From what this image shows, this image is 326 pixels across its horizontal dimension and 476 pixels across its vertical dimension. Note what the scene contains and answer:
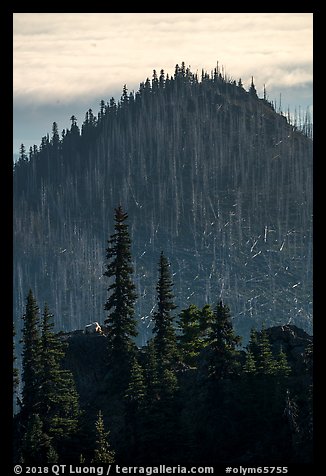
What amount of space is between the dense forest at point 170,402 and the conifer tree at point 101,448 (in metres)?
0.15

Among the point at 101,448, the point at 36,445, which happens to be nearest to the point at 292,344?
the point at 101,448

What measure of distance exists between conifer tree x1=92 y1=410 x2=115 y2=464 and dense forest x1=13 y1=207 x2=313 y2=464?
148 mm

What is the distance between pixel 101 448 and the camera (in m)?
77.8

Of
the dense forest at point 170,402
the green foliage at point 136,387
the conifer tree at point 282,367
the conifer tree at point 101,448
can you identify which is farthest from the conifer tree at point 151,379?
the conifer tree at point 282,367

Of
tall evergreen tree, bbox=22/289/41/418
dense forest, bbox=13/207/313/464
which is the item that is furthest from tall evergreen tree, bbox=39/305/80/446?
tall evergreen tree, bbox=22/289/41/418

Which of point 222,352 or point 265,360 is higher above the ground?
point 222,352

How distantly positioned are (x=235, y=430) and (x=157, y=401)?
257 inches

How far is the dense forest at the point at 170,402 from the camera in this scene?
8031cm

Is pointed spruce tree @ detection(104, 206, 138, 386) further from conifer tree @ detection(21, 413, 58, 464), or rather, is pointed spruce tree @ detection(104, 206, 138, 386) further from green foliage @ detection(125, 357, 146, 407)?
conifer tree @ detection(21, 413, 58, 464)

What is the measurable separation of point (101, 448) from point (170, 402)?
8.50 m

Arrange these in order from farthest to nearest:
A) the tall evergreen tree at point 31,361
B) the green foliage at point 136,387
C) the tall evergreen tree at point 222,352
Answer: the tall evergreen tree at point 31,361
the green foliage at point 136,387
the tall evergreen tree at point 222,352

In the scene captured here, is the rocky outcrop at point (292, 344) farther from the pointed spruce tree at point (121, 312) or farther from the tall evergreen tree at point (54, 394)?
the tall evergreen tree at point (54, 394)

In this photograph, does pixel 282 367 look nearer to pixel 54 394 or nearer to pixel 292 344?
pixel 292 344
